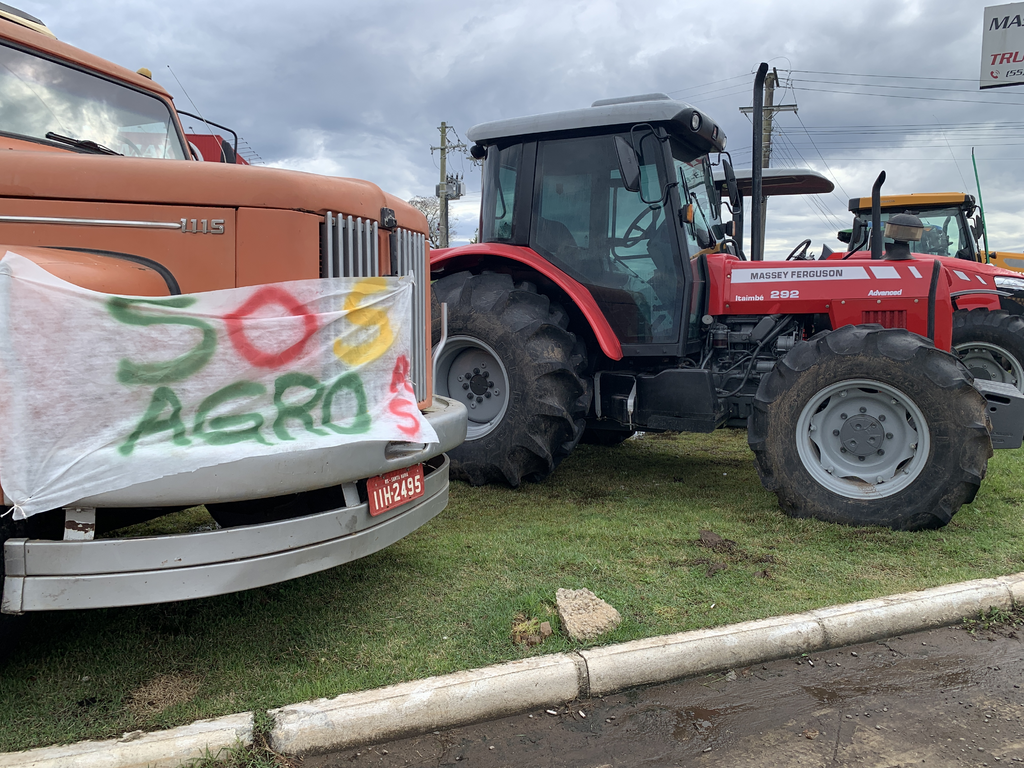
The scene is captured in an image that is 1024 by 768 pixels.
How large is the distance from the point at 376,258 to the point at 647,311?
2911 mm

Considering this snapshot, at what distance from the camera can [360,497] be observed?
3.14m

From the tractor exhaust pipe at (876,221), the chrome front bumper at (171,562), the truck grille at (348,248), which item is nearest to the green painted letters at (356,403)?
the chrome front bumper at (171,562)

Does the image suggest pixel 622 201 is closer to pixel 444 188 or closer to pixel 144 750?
pixel 144 750

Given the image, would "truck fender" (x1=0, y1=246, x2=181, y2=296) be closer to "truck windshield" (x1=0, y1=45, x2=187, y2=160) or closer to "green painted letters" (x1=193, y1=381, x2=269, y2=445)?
"green painted letters" (x1=193, y1=381, x2=269, y2=445)

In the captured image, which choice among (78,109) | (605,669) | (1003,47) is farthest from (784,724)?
(1003,47)

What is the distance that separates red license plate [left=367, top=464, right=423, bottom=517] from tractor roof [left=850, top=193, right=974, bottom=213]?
32.9ft

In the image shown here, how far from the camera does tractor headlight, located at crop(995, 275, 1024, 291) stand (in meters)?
8.86

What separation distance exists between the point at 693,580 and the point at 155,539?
2570 millimetres

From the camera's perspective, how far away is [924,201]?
11.5 metres

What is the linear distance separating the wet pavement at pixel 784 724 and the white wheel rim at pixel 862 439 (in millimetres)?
1639

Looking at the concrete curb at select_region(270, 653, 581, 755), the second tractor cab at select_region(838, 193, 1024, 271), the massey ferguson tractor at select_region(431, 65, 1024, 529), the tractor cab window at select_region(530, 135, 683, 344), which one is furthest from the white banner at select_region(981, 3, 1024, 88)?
the concrete curb at select_region(270, 653, 581, 755)

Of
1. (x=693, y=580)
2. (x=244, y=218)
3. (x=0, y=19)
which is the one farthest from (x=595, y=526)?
(x=0, y=19)

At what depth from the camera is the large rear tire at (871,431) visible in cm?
452

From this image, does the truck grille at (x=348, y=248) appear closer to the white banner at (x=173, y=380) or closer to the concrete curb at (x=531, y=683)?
the white banner at (x=173, y=380)
